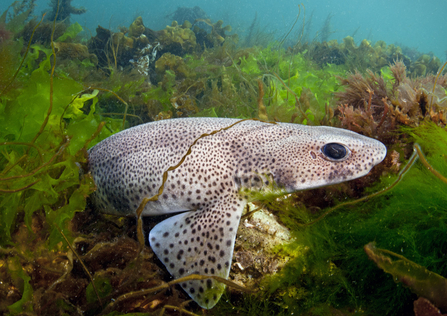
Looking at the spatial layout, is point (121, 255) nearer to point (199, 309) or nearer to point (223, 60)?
point (199, 309)

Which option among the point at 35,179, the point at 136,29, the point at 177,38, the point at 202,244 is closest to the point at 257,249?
the point at 202,244

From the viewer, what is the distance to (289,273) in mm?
1888

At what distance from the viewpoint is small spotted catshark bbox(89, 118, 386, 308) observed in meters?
1.87

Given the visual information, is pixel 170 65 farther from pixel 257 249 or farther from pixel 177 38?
pixel 257 249

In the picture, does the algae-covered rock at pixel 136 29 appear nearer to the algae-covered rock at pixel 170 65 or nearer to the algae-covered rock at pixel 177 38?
the algae-covered rock at pixel 177 38

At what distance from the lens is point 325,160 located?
2.08 meters

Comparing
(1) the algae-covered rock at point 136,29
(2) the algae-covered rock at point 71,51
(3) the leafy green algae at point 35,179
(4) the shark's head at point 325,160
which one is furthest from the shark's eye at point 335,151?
(1) the algae-covered rock at point 136,29

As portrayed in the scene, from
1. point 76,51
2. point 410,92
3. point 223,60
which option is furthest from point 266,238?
point 76,51

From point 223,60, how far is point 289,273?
778cm

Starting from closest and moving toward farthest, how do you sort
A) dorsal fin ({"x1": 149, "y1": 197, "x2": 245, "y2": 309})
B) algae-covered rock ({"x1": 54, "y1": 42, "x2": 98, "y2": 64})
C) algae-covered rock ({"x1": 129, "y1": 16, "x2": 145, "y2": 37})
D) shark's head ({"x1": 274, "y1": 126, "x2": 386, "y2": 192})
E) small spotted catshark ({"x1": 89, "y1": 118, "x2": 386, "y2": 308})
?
dorsal fin ({"x1": 149, "y1": 197, "x2": 245, "y2": 309}), small spotted catshark ({"x1": 89, "y1": 118, "x2": 386, "y2": 308}), shark's head ({"x1": 274, "y1": 126, "x2": 386, "y2": 192}), algae-covered rock ({"x1": 54, "y1": 42, "x2": 98, "y2": 64}), algae-covered rock ({"x1": 129, "y1": 16, "x2": 145, "y2": 37})

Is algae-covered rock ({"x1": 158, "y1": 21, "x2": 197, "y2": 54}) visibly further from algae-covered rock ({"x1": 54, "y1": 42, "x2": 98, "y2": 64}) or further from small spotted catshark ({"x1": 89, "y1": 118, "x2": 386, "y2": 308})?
small spotted catshark ({"x1": 89, "y1": 118, "x2": 386, "y2": 308})

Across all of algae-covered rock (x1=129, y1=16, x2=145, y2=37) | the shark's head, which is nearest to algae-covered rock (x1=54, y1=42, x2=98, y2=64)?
algae-covered rock (x1=129, y1=16, x2=145, y2=37)

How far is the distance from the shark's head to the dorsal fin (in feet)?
1.70

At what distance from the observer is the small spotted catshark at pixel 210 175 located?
1869 mm
